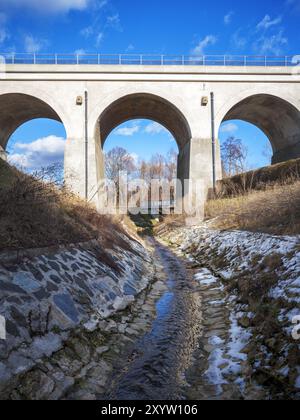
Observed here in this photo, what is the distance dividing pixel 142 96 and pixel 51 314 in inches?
816

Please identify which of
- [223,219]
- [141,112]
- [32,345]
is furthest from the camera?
[141,112]

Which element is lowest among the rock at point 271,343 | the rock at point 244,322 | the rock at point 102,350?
the rock at point 102,350

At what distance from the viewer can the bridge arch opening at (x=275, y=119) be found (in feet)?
75.1

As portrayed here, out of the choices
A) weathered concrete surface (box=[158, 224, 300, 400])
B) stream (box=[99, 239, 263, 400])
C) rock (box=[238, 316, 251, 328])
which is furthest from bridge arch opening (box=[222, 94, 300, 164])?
rock (box=[238, 316, 251, 328])

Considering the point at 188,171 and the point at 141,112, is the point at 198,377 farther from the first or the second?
the point at 141,112

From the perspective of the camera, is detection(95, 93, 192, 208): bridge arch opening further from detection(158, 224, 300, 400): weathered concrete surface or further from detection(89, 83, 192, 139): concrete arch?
detection(158, 224, 300, 400): weathered concrete surface

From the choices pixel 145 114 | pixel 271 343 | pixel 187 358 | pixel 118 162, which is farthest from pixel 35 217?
pixel 118 162

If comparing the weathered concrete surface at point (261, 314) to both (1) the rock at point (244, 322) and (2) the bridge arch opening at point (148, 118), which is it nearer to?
(1) the rock at point (244, 322)

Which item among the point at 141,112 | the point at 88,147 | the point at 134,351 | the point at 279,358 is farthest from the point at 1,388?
Result: the point at 141,112

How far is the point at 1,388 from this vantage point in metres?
2.55

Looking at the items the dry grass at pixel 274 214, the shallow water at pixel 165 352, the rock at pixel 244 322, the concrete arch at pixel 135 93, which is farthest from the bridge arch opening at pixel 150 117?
the rock at pixel 244 322

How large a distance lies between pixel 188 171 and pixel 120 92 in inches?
270

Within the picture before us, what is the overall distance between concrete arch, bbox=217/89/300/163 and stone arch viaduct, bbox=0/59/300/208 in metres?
0.09

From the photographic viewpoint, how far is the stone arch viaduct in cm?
2139
